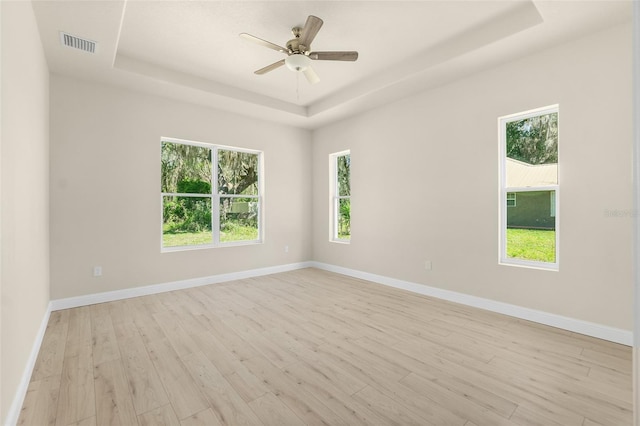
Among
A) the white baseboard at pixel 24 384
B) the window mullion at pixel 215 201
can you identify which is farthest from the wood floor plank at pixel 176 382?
the window mullion at pixel 215 201

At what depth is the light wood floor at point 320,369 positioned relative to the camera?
174 cm

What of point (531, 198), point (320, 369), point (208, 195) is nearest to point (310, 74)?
point (208, 195)

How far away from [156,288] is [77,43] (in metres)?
3.10

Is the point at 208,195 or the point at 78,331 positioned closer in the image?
the point at 78,331

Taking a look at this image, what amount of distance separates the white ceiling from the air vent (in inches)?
2.7

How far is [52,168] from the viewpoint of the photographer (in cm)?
355

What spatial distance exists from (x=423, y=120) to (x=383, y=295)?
2.57 metres

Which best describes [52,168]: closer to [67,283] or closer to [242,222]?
[67,283]

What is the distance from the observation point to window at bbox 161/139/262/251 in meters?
4.55

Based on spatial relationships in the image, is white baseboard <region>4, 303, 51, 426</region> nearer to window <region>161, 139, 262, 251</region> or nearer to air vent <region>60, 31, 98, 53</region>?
window <region>161, 139, 262, 251</region>

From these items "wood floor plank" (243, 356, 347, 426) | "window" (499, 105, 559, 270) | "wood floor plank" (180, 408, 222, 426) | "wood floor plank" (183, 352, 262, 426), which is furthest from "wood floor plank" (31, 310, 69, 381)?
"window" (499, 105, 559, 270)

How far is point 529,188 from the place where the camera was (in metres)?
3.30

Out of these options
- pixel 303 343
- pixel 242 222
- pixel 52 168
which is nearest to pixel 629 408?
pixel 303 343

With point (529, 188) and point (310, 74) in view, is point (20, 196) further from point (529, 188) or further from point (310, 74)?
point (529, 188)
